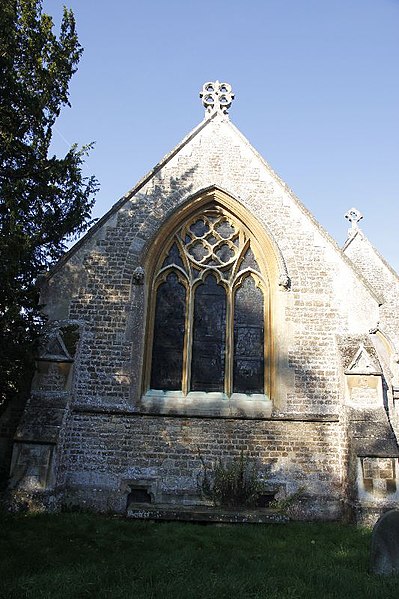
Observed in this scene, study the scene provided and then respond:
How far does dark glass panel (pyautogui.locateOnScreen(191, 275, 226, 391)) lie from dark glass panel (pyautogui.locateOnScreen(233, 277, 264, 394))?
0.29 metres

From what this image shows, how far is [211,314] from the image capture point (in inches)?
411

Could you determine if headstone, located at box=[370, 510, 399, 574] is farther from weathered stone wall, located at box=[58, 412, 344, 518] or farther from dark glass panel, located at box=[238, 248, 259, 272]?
dark glass panel, located at box=[238, 248, 259, 272]

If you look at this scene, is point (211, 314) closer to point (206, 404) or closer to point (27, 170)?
point (206, 404)

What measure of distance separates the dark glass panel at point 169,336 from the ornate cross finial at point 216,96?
429 centimetres

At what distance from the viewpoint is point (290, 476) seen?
9203mm

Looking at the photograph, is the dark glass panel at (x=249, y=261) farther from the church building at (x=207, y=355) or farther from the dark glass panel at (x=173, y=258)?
the dark glass panel at (x=173, y=258)

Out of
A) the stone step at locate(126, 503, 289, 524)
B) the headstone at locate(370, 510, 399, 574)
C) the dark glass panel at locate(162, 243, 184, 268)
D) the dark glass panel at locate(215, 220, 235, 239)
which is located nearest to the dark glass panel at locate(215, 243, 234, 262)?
the dark glass panel at locate(215, 220, 235, 239)

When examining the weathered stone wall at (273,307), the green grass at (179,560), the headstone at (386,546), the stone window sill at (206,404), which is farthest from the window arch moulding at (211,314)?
the headstone at (386,546)

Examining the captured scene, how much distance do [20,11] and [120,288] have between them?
5.62 metres

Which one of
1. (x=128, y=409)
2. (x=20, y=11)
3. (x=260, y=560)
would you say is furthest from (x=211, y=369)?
(x=20, y=11)

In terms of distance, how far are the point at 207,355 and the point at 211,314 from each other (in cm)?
86

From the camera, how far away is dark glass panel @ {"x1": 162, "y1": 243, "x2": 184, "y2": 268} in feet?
35.1

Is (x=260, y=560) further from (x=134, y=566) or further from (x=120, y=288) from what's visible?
(x=120, y=288)

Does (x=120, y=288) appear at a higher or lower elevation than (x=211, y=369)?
higher
